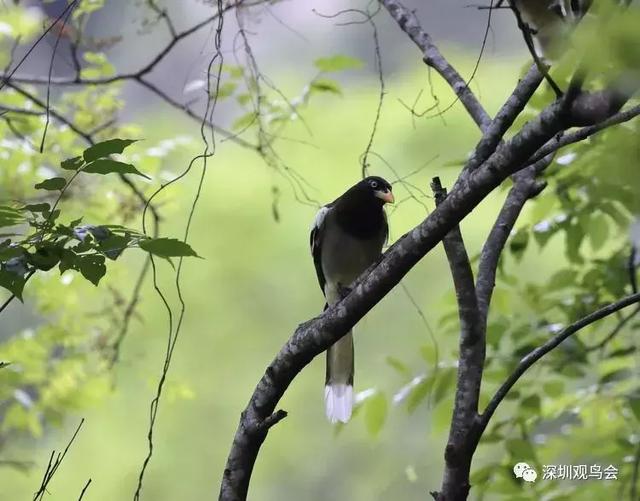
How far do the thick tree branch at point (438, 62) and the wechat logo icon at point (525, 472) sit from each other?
596 mm

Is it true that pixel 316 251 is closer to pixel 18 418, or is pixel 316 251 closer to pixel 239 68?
pixel 239 68

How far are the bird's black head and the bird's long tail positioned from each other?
32cm

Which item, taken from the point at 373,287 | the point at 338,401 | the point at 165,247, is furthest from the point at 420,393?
the point at 165,247

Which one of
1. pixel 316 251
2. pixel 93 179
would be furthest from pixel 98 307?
pixel 316 251

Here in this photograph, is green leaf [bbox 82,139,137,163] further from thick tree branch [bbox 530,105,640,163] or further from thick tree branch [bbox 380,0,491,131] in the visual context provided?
thick tree branch [bbox 380,0,491,131]

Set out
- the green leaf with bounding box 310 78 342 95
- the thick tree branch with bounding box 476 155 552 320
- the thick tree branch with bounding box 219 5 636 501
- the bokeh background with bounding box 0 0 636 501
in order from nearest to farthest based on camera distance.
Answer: the thick tree branch with bounding box 219 5 636 501
the thick tree branch with bounding box 476 155 552 320
the green leaf with bounding box 310 78 342 95
the bokeh background with bounding box 0 0 636 501

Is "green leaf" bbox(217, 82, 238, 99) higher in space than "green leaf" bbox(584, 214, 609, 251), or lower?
higher

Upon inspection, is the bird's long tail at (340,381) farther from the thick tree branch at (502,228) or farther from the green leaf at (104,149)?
the green leaf at (104,149)

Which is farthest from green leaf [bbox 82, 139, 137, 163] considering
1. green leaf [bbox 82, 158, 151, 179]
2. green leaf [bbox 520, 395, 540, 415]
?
green leaf [bbox 520, 395, 540, 415]

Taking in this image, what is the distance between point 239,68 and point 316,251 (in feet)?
1.82

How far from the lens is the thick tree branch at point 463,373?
38.1 inches

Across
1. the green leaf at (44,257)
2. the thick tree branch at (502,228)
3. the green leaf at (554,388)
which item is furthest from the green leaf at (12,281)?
the green leaf at (554,388)

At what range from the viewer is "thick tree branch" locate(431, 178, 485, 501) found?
968 mm

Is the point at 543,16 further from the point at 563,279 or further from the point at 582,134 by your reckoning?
the point at 582,134
